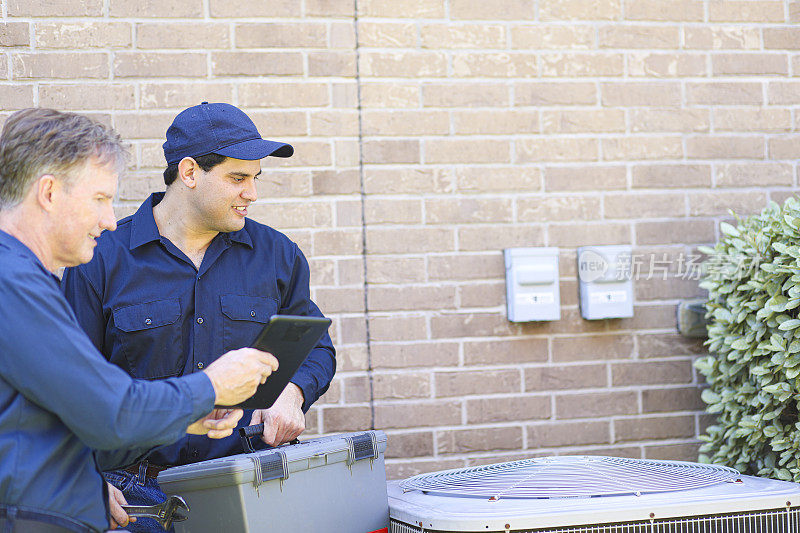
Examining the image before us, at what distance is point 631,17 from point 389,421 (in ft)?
6.21

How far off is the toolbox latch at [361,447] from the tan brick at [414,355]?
3.02ft

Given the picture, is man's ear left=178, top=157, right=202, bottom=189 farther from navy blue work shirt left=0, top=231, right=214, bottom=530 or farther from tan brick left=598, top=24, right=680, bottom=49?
tan brick left=598, top=24, right=680, bottom=49

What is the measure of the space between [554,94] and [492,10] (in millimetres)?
412

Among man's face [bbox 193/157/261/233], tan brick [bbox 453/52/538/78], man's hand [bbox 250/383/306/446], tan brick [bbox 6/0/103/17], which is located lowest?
man's hand [bbox 250/383/306/446]

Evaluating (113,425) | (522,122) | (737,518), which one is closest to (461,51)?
(522,122)

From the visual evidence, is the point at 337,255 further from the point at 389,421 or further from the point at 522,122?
the point at 522,122

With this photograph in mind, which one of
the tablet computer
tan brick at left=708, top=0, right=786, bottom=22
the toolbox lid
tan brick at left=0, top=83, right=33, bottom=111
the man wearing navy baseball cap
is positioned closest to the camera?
the tablet computer

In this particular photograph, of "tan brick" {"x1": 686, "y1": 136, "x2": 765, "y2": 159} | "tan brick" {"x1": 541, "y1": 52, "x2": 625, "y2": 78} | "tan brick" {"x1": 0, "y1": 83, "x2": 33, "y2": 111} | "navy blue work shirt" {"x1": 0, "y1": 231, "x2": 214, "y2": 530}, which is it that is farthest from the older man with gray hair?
"tan brick" {"x1": 686, "y1": 136, "x2": 765, "y2": 159}

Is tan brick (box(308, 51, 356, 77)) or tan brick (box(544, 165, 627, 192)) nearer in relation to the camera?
tan brick (box(308, 51, 356, 77))

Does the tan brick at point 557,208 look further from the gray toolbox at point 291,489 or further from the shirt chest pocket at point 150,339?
the shirt chest pocket at point 150,339

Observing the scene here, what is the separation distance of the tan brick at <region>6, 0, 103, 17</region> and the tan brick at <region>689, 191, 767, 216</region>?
8.00 feet

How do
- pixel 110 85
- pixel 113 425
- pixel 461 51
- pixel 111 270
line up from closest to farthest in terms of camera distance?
pixel 113 425 → pixel 111 270 → pixel 110 85 → pixel 461 51

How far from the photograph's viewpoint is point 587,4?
11.5 feet

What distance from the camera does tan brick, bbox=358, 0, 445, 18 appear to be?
3.36m
